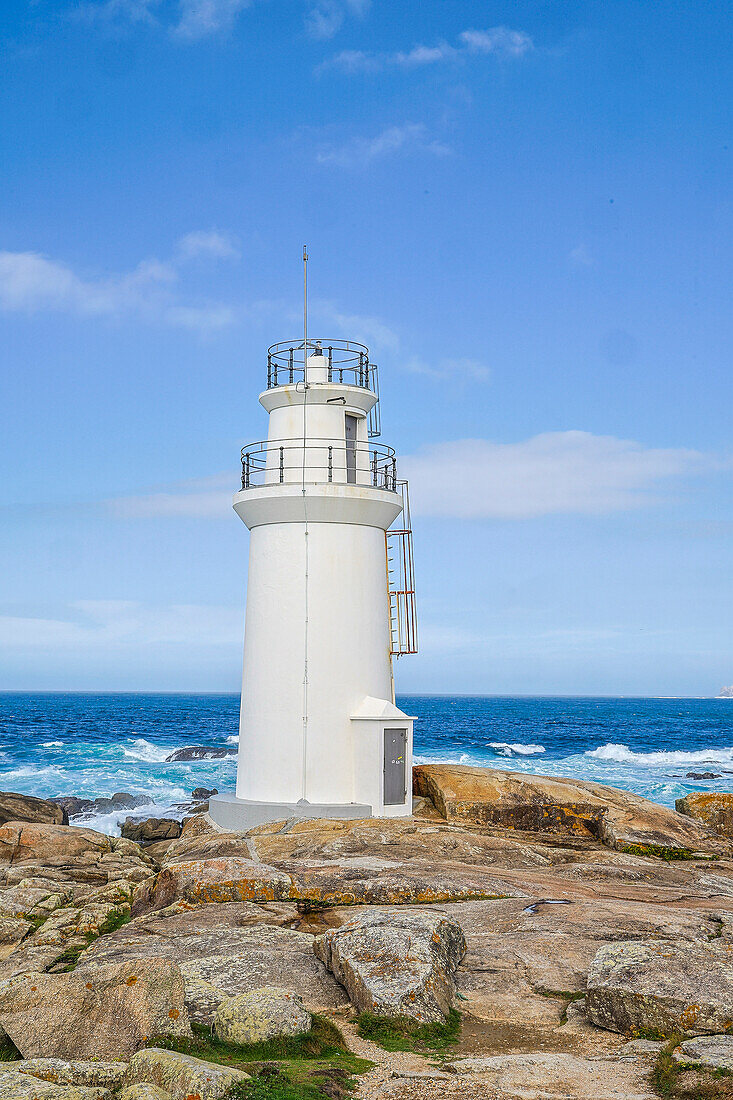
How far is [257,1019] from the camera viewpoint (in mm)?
6645

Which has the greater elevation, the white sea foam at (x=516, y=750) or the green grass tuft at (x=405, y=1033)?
the green grass tuft at (x=405, y=1033)

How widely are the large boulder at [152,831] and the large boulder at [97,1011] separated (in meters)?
17.8

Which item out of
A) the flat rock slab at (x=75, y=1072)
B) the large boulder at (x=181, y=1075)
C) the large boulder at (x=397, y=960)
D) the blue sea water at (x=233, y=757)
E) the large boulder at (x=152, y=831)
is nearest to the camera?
the large boulder at (x=181, y=1075)

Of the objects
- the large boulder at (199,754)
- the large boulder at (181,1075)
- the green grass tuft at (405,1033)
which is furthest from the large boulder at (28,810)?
the large boulder at (199,754)

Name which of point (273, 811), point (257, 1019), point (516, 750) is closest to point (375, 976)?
point (257, 1019)

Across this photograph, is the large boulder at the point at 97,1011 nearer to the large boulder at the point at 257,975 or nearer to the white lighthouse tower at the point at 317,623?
the large boulder at the point at 257,975

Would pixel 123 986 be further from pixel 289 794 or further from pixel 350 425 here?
pixel 350 425

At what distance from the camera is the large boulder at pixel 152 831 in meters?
24.4

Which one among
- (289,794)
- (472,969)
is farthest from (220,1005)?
Answer: (289,794)

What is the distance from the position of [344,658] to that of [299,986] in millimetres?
9300

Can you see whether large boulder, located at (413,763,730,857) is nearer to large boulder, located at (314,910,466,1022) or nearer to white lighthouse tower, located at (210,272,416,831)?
white lighthouse tower, located at (210,272,416,831)

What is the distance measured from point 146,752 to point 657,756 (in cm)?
2913

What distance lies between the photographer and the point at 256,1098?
544cm

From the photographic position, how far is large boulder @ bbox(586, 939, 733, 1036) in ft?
22.3
